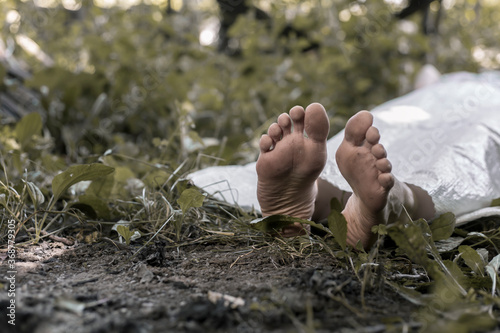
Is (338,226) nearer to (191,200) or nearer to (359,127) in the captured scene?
(359,127)

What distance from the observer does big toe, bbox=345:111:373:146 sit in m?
0.77

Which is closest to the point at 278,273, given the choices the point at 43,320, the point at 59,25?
the point at 43,320

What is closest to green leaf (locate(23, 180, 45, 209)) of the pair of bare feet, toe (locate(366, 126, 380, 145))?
the pair of bare feet

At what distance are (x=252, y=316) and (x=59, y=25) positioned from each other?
2628mm

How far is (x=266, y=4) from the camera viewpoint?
2.95m

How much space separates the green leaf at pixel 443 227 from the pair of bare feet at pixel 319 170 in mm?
66

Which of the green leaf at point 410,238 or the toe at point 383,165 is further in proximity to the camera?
the toe at point 383,165

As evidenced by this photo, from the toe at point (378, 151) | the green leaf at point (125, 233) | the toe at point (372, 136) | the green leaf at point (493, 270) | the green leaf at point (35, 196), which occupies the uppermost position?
the toe at point (372, 136)

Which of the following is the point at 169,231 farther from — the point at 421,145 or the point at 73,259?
the point at 421,145

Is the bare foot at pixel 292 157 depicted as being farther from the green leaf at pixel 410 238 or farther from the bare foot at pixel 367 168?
the green leaf at pixel 410 238

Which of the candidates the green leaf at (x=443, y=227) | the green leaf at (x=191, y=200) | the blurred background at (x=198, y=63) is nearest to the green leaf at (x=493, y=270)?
the green leaf at (x=443, y=227)

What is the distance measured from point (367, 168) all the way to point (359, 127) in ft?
0.24

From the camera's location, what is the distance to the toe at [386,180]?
2.43ft

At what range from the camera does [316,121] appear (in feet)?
2.66
